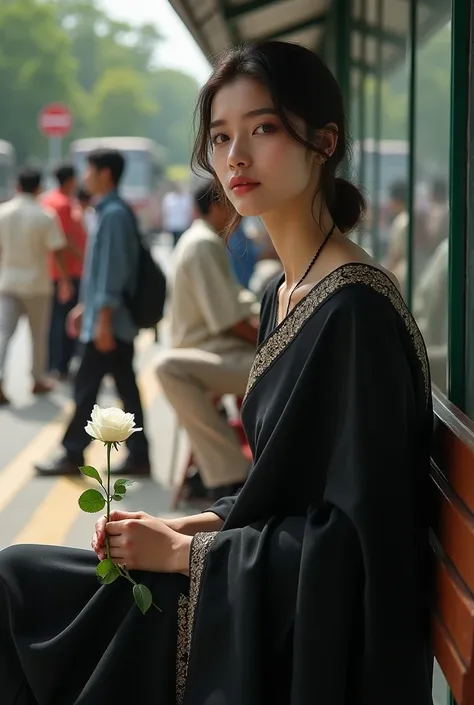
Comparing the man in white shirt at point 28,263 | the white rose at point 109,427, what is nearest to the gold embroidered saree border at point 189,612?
the white rose at point 109,427

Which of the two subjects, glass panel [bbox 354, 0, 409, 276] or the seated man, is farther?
the seated man

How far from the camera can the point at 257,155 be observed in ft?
7.74

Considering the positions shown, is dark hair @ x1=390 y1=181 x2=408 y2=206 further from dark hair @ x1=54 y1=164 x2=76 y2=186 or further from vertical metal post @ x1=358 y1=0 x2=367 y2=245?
dark hair @ x1=54 y1=164 x2=76 y2=186

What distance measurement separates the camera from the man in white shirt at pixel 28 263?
10.2m

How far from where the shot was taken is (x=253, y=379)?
7.79 ft

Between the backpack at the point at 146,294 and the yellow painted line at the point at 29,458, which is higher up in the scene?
the backpack at the point at 146,294

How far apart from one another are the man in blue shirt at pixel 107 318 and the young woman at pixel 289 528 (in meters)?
4.39

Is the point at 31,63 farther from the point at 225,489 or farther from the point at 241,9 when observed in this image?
the point at 225,489

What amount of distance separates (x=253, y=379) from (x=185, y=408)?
3.37 m

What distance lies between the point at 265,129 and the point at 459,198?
1.70ft

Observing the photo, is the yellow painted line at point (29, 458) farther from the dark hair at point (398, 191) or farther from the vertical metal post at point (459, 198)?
the vertical metal post at point (459, 198)

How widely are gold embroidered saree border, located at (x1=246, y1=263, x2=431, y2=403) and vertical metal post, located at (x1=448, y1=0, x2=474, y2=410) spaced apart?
0.43m

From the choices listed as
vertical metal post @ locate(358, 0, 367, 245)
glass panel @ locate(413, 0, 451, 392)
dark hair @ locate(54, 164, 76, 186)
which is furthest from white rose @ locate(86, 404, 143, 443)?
dark hair @ locate(54, 164, 76, 186)

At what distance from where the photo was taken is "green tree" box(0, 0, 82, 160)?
7281cm
